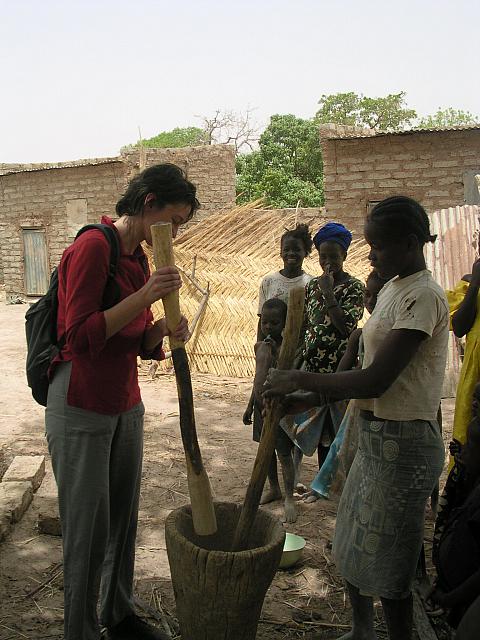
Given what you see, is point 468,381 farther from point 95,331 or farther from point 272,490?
point 95,331

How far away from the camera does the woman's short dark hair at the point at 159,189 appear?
2209 millimetres

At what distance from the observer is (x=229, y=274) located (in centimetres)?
829

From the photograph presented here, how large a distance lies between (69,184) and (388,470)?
48.6 feet

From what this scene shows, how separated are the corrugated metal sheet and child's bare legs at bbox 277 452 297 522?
3.29 metres

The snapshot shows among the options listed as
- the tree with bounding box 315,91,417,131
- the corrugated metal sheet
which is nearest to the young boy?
the corrugated metal sheet

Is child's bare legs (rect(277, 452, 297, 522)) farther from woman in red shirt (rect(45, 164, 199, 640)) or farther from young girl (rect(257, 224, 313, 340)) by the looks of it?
woman in red shirt (rect(45, 164, 199, 640))

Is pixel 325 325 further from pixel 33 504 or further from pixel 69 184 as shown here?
pixel 69 184

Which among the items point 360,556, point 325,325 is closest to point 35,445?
point 325,325

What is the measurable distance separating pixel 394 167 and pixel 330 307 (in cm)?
713

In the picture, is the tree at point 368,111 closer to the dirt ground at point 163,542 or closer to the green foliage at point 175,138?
the green foliage at point 175,138

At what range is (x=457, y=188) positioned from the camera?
9.80m

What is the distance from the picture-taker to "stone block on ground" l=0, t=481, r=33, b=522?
12.6 feet

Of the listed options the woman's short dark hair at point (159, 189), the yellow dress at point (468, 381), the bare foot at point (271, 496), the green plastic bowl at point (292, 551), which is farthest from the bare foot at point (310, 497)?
the woman's short dark hair at point (159, 189)

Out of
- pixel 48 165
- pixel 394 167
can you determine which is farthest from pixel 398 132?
pixel 48 165
